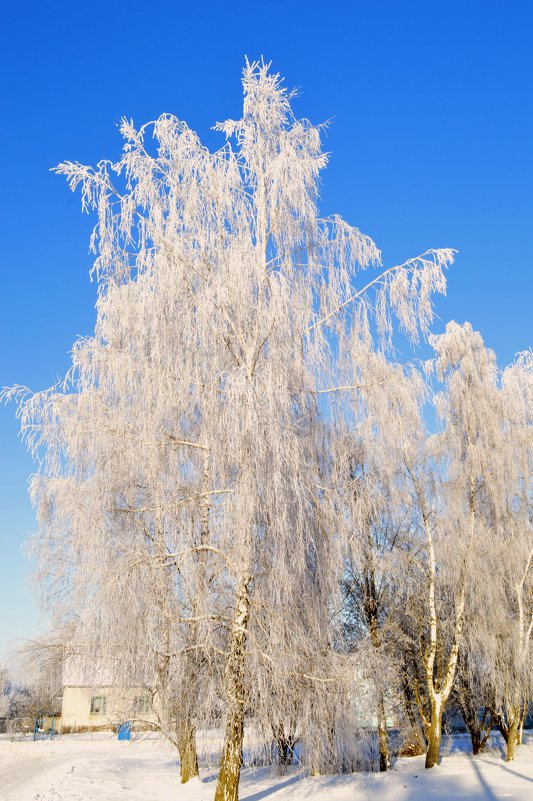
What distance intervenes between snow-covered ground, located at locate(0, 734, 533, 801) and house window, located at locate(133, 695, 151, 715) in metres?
0.53

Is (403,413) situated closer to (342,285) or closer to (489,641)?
(342,285)

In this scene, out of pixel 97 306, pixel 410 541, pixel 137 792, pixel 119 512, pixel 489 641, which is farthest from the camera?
pixel 410 541

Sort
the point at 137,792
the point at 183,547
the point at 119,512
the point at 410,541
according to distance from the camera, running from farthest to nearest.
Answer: the point at 410,541 → the point at 137,792 → the point at 119,512 → the point at 183,547

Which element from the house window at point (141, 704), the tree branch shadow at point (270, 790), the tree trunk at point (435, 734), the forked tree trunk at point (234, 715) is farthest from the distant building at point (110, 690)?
the tree trunk at point (435, 734)

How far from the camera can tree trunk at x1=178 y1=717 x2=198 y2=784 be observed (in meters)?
9.28

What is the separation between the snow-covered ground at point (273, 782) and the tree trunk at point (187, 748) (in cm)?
26

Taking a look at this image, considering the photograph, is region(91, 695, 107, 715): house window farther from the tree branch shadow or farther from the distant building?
the tree branch shadow

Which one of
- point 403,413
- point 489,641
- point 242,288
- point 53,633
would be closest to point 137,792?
point 53,633

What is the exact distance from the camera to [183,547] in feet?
27.2

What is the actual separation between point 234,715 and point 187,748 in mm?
4424

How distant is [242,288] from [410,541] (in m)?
8.86

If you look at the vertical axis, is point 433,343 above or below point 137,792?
above

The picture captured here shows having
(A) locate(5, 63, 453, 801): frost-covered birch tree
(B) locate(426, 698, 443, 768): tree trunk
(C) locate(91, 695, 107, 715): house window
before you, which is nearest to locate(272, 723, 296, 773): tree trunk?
(A) locate(5, 63, 453, 801): frost-covered birch tree

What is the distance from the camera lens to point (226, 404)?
26.1 ft
